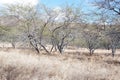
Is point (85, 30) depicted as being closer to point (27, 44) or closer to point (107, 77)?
point (27, 44)

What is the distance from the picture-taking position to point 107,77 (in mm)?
10172

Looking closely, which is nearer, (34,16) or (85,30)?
(34,16)

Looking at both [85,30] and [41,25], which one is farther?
[85,30]

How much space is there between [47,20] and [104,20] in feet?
27.7

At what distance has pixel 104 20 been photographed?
76.3 feet

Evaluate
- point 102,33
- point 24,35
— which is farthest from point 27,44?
point 102,33

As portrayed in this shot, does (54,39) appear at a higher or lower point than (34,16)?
lower

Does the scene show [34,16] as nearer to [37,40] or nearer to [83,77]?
[37,40]

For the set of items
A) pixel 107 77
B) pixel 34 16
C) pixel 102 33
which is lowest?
pixel 107 77

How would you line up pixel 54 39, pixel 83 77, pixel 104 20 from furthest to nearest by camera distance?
pixel 54 39 → pixel 104 20 → pixel 83 77

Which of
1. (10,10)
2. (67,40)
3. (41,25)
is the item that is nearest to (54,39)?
(67,40)

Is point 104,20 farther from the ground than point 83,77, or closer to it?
farther from the ground

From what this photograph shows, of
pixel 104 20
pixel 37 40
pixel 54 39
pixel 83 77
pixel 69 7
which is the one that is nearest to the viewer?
pixel 83 77

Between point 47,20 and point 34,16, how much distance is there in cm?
143
